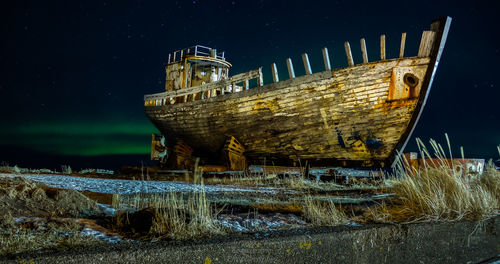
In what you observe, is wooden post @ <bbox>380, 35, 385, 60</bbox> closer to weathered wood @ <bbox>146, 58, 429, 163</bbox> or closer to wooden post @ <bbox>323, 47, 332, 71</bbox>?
weathered wood @ <bbox>146, 58, 429, 163</bbox>

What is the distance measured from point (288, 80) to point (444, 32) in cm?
415

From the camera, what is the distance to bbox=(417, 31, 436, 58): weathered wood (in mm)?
7477

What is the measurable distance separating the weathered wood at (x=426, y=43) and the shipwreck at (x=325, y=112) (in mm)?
22

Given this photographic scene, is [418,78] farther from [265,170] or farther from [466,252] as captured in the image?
[466,252]

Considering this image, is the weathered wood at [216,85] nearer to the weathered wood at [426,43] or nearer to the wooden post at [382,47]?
the wooden post at [382,47]

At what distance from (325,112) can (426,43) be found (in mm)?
3100

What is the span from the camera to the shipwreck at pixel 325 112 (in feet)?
25.5

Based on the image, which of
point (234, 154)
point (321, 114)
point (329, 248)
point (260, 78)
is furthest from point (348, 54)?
point (329, 248)

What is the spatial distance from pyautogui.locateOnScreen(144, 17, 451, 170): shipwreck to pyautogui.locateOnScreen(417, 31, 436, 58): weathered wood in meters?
0.02

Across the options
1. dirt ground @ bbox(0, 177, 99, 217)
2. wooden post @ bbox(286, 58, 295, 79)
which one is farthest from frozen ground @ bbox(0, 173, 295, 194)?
wooden post @ bbox(286, 58, 295, 79)

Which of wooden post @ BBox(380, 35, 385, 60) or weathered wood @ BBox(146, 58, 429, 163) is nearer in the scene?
wooden post @ BBox(380, 35, 385, 60)

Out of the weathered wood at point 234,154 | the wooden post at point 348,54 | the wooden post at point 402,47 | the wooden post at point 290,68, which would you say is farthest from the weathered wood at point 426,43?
the weathered wood at point 234,154

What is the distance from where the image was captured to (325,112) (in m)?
8.75

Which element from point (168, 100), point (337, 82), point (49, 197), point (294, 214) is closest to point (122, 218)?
point (49, 197)
